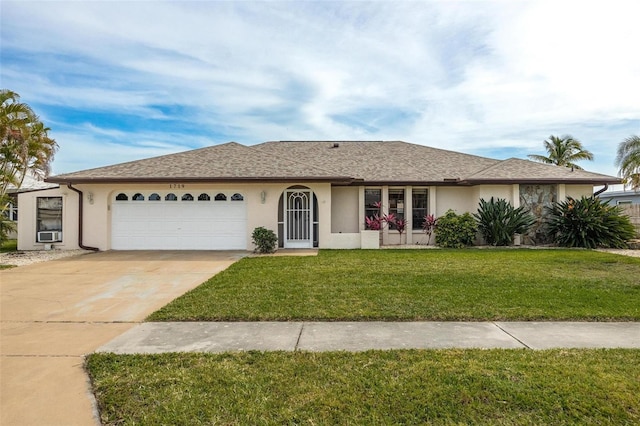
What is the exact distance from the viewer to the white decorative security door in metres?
15.7

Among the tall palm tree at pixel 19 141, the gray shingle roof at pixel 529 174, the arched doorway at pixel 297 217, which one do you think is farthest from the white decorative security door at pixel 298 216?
the tall palm tree at pixel 19 141

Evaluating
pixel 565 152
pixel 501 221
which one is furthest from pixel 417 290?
pixel 565 152

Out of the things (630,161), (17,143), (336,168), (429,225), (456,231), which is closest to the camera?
(17,143)

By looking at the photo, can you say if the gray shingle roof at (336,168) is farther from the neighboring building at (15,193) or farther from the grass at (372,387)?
the grass at (372,387)

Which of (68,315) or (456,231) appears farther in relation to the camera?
(456,231)

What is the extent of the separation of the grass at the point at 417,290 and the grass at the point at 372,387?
1.55 meters

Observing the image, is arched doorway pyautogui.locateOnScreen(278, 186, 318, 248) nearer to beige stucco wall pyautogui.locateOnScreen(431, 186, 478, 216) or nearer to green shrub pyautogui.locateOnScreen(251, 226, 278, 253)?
green shrub pyautogui.locateOnScreen(251, 226, 278, 253)

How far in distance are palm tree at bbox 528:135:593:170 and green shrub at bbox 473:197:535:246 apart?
1988cm

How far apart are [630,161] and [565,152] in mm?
12962

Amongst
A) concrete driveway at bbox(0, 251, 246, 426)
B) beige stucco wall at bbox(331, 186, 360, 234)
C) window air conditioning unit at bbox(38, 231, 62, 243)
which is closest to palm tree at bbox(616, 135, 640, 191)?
beige stucco wall at bbox(331, 186, 360, 234)

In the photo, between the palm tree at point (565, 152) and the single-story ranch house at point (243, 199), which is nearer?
the single-story ranch house at point (243, 199)

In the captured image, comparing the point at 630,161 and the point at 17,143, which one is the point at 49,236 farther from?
the point at 630,161

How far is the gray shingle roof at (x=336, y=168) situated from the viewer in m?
14.3

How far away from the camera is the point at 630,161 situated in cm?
2033
